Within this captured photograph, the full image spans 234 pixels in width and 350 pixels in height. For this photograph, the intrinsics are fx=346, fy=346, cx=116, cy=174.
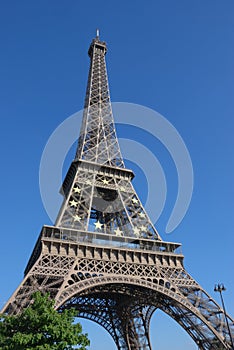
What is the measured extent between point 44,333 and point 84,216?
44.3ft

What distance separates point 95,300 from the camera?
34750 mm

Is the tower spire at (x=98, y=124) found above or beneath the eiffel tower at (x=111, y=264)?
above

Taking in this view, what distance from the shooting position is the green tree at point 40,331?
17.5m

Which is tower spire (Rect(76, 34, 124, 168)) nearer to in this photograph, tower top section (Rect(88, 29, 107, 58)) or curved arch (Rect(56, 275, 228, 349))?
tower top section (Rect(88, 29, 107, 58))

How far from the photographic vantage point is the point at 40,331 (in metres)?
18.5

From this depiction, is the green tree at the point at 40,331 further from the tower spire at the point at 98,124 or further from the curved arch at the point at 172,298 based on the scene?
the tower spire at the point at 98,124

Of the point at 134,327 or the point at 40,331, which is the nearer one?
the point at 40,331

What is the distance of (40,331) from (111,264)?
9.93 meters

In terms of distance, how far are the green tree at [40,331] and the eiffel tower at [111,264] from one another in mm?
2539

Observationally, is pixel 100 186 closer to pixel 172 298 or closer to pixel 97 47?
pixel 172 298

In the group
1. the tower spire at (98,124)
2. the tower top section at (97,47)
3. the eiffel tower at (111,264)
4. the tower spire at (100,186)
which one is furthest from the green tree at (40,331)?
the tower top section at (97,47)

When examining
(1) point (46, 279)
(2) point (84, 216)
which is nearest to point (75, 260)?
(1) point (46, 279)

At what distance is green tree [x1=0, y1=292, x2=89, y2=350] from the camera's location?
17.5 meters

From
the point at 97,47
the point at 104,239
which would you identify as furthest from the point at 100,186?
the point at 97,47
